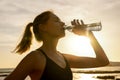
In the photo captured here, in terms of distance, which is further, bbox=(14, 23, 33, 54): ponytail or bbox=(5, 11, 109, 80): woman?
bbox=(14, 23, 33, 54): ponytail

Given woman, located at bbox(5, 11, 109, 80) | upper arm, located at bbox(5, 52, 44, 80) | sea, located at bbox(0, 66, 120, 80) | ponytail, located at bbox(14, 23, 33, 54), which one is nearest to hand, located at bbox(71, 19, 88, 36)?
woman, located at bbox(5, 11, 109, 80)

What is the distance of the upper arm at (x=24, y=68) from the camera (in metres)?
3.97

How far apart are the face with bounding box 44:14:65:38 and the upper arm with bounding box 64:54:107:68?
1.37 feet

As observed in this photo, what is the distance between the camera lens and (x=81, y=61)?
4820 millimetres

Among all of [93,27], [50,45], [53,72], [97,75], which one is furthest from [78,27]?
[97,75]

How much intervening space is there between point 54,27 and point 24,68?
2.39 ft

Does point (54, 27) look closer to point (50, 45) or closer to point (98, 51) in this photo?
point (50, 45)

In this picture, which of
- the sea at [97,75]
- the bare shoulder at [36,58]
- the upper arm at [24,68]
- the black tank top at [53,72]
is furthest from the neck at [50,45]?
the sea at [97,75]

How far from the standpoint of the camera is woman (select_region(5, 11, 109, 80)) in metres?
4.02

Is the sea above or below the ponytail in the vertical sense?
below

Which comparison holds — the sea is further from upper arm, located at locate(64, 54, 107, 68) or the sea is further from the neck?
the neck

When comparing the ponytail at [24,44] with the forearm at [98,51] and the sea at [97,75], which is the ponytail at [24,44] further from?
the sea at [97,75]

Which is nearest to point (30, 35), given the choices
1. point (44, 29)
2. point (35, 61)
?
point (44, 29)

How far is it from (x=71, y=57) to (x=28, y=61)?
2.89 feet
